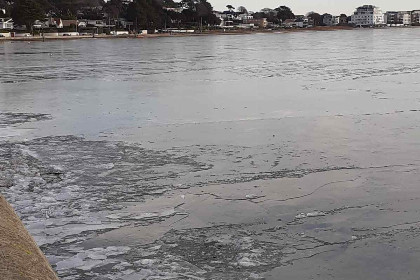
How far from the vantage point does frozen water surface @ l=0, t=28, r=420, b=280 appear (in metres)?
4.23

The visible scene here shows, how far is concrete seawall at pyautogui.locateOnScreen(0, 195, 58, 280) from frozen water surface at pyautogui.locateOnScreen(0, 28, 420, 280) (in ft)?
2.37

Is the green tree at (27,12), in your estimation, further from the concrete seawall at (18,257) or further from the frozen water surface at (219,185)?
the concrete seawall at (18,257)

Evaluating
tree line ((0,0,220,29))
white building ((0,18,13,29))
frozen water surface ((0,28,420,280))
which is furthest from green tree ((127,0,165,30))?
frozen water surface ((0,28,420,280))

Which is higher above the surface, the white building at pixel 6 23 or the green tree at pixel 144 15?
the green tree at pixel 144 15

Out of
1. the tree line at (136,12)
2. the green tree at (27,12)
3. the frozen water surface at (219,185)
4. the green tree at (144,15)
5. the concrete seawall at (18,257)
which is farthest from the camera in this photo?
the tree line at (136,12)

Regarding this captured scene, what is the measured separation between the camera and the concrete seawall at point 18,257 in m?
2.63

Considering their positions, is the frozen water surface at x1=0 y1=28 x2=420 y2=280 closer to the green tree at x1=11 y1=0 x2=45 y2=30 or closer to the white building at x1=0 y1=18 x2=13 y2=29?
the green tree at x1=11 y1=0 x2=45 y2=30

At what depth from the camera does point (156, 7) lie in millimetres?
125625

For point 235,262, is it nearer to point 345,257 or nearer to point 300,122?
point 345,257

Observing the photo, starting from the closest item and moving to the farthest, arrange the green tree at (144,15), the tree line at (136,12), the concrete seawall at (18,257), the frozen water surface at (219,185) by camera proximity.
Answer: the concrete seawall at (18,257) < the frozen water surface at (219,185) < the green tree at (144,15) < the tree line at (136,12)

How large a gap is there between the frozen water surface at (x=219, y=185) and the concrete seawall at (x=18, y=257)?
28.5 inches

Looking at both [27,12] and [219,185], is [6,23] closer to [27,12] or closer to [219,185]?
[27,12]

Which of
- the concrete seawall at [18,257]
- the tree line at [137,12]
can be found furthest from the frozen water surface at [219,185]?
the tree line at [137,12]

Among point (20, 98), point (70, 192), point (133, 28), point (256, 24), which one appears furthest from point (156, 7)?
point (70, 192)
